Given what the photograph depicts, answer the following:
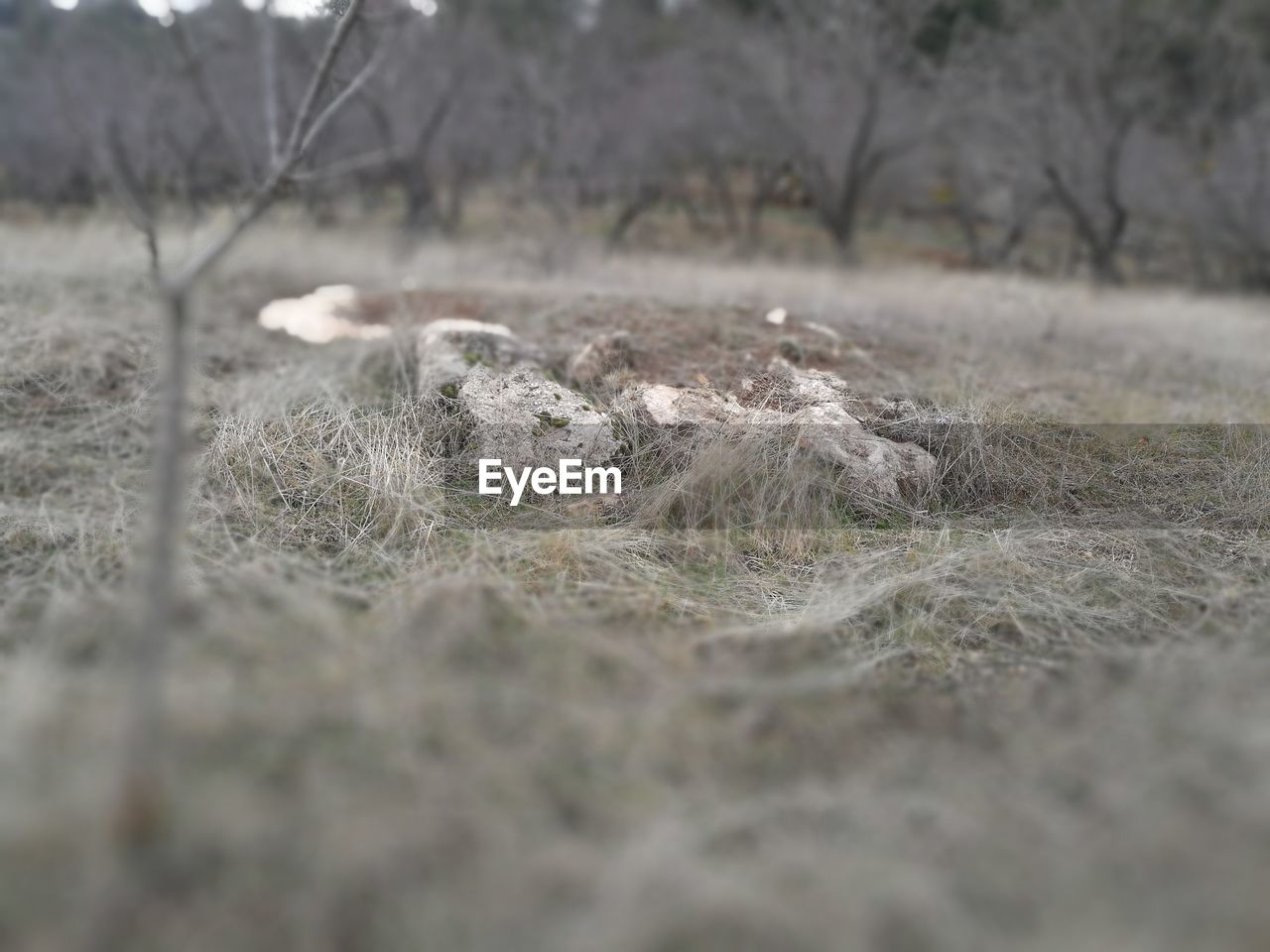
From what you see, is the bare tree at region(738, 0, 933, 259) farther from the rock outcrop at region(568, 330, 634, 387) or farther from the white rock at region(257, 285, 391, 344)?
the rock outcrop at region(568, 330, 634, 387)

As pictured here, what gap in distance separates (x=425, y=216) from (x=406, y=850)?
1278cm

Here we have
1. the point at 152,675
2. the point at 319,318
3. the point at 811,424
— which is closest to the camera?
the point at 152,675

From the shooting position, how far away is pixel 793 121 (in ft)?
43.8

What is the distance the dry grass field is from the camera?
4.70 ft

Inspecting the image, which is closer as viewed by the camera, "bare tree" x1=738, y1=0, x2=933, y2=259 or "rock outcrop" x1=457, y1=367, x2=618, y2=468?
"rock outcrop" x1=457, y1=367, x2=618, y2=468

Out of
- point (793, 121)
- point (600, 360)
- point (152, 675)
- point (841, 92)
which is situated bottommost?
point (152, 675)

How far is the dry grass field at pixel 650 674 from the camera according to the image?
4.70 feet

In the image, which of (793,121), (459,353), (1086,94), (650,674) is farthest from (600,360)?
(1086,94)

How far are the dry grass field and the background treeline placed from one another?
8068 millimetres

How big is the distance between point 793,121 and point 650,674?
42.1 feet

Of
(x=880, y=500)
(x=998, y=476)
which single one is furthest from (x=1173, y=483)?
(x=880, y=500)

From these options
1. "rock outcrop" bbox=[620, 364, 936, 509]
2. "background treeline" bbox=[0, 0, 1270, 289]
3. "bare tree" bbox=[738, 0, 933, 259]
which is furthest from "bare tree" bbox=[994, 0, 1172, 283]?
"rock outcrop" bbox=[620, 364, 936, 509]

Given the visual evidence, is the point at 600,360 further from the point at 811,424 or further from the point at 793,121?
the point at 793,121

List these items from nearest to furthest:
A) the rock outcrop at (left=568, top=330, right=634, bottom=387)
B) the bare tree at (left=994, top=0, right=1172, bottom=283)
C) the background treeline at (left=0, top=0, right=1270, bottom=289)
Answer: the rock outcrop at (left=568, top=330, right=634, bottom=387) → the bare tree at (left=994, top=0, right=1172, bottom=283) → the background treeline at (left=0, top=0, right=1270, bottom=289)
